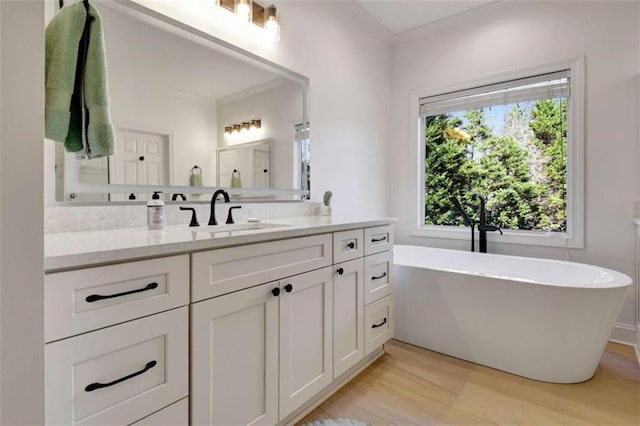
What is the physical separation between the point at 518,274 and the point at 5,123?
2.98m

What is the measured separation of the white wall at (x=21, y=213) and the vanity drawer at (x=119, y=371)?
20 cm

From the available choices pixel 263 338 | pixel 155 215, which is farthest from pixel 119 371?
pixel 155 215

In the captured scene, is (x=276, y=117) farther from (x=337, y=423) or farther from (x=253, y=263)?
(x=337, y=423)

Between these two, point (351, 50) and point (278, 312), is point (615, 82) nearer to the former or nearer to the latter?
point (351, 50)

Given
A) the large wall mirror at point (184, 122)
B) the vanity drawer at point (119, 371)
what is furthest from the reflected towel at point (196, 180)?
the vanity drawer at point (119, 371)

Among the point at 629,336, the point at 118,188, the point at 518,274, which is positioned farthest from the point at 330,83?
the point at 629,336

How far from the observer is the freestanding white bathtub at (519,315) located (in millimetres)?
1754

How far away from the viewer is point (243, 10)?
1861 mm

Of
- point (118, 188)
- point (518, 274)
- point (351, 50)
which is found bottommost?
point (518, 274)

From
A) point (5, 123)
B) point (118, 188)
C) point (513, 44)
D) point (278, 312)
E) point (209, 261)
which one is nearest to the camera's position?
point (5, 123)

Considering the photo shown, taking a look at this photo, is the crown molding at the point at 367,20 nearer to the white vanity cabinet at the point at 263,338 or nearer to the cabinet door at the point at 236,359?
the white vanity cabinet at the point at 263,338

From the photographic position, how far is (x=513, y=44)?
2.75m

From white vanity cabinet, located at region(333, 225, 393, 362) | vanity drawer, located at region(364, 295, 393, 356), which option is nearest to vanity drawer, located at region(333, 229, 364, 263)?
white vanity cabinet, located at region(333, 225, 393, 362)

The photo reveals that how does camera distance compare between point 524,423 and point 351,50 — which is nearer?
point 524,423
